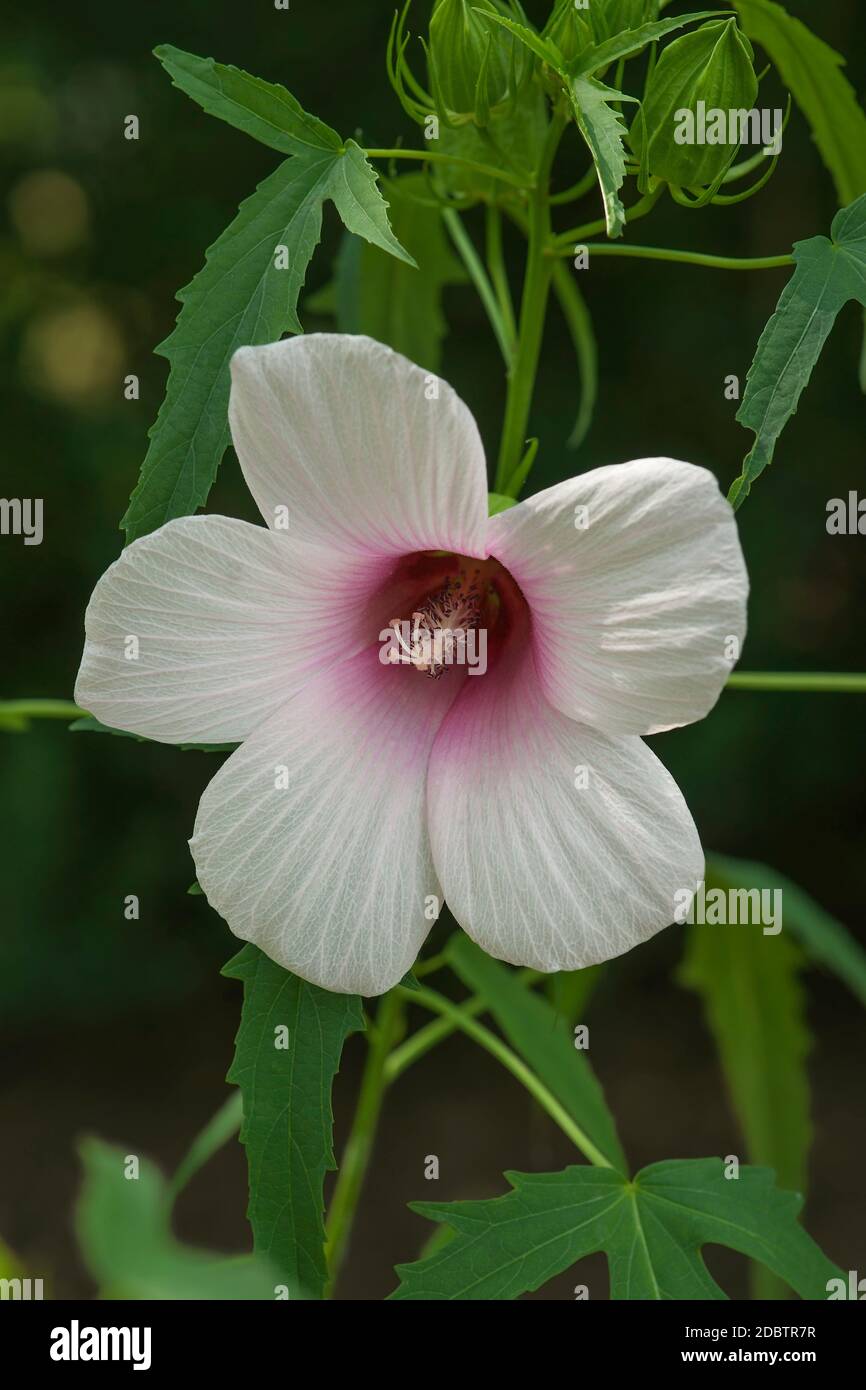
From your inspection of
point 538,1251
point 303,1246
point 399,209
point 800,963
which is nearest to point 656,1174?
point 538,1251

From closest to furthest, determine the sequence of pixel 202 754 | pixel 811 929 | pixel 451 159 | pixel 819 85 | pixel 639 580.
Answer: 1. pixel 639 580
2. pixel 451 159
3. pixel 819 85
4. pixel 811 929
5. pixel 202 754

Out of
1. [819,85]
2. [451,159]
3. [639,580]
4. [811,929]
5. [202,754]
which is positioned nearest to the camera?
[639,580]

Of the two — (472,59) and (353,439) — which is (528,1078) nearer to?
(353,439)

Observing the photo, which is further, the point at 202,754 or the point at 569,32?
the point at 202,754

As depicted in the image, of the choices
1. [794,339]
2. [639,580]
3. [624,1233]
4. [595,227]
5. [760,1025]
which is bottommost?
[624,1233]

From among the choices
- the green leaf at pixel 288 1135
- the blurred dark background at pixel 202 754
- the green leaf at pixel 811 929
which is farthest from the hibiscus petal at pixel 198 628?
the blurred dark background at pixel 202 754

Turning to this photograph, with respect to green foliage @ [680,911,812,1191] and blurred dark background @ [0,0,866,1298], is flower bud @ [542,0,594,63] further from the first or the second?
blurred dark background @ [0,0,866,1298]

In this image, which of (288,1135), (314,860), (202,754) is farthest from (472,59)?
(202,754)
